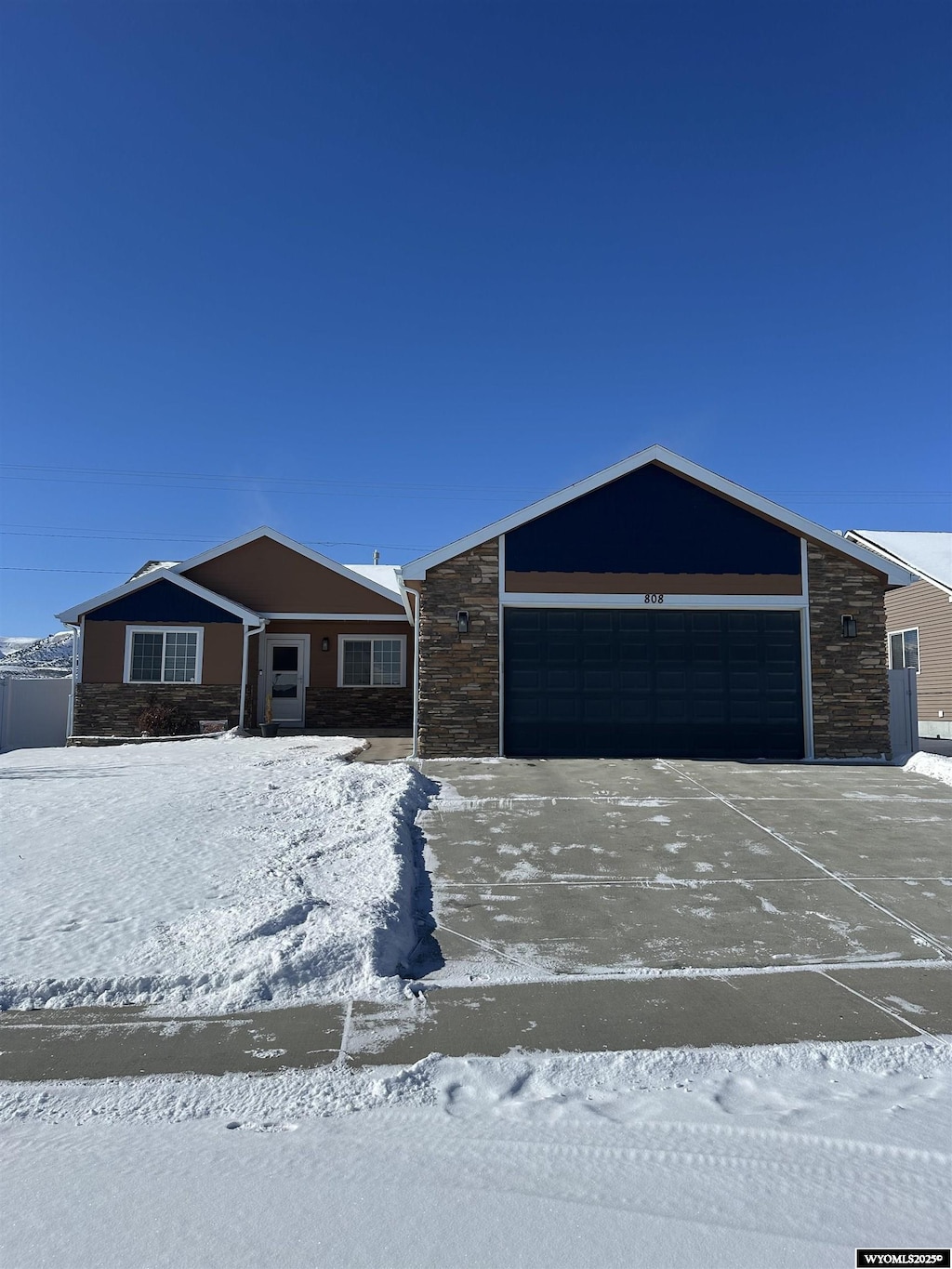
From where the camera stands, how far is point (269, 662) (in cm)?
1928

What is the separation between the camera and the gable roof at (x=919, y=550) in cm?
2097

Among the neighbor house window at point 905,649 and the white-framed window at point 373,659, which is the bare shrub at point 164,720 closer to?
the white-framed window at point 373,659

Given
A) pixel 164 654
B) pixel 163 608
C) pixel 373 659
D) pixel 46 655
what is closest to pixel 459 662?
pixel 373 659

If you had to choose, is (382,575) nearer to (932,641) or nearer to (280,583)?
(280,583)

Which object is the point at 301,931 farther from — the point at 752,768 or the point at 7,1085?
the point at 752,768

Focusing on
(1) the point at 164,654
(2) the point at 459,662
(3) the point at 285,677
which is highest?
(1) the point at 164,654

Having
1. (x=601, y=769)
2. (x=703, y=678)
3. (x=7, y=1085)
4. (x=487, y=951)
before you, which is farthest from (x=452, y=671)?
(x=7, y=1085)

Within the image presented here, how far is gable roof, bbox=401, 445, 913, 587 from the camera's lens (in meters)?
13.1

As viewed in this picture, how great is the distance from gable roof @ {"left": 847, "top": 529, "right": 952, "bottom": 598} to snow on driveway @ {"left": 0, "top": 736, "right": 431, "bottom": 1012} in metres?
16.9

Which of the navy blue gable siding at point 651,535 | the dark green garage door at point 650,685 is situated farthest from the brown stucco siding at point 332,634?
the navy blue gable siding at point 651,535

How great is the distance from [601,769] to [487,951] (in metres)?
6.46

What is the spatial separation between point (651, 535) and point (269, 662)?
10106 mm

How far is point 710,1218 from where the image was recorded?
8.82ft

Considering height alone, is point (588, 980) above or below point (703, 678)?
below
